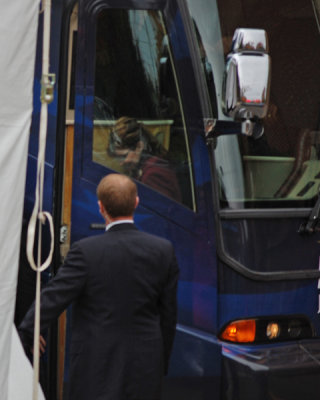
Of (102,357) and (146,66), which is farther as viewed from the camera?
(146,66)

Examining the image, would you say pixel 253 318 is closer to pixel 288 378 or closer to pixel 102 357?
pixel 288 378

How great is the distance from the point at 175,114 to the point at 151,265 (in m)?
1.11

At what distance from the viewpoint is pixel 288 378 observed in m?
4.72

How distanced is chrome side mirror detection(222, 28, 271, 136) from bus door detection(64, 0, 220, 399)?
0.39 metres

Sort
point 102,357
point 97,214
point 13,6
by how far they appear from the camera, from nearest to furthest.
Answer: point 13,6
point 102,357
point 97,214

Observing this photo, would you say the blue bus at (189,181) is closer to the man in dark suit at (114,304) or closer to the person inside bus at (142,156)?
the person inside bus at (142,156)

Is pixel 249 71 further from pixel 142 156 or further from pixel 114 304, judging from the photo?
pixel 114 304

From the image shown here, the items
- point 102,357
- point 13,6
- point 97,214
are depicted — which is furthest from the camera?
point 97,214

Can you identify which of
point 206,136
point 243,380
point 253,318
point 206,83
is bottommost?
point 243,380

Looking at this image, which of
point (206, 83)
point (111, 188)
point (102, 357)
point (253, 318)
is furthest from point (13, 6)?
point (253, 318)

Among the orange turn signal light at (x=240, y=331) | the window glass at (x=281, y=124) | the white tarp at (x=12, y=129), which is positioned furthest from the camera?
the window glass at (x=281, y=124)

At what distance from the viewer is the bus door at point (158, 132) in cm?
465

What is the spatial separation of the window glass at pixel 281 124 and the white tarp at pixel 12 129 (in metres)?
1.93

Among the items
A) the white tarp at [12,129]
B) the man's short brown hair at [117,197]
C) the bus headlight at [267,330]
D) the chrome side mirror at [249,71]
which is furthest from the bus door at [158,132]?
the white tarp at [12,129]
